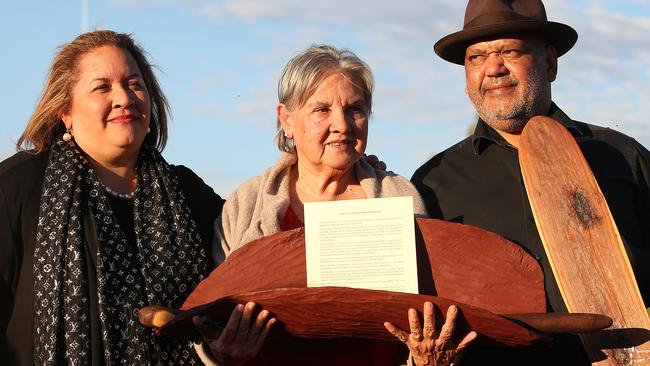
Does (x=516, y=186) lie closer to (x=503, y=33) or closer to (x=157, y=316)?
(x=503, y=33)

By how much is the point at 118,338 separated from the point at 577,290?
75.7 inches

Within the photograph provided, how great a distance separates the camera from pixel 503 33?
413cm

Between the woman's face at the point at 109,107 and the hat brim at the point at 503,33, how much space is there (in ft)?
4.74

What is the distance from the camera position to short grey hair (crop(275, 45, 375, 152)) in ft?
12.4

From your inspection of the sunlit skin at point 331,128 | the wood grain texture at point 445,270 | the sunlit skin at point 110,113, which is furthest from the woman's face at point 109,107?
the wood grain texture at point 445,270

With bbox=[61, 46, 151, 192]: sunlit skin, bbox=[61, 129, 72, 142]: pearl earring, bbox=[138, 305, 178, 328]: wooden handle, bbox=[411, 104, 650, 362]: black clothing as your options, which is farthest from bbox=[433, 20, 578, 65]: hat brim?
bbox=[138, 305, 178, 328]: wooden handle

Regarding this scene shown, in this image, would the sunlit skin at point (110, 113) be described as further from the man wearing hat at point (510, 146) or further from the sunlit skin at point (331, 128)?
the man wearing hat at point (510, 146)

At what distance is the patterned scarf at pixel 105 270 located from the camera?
3.84 meters

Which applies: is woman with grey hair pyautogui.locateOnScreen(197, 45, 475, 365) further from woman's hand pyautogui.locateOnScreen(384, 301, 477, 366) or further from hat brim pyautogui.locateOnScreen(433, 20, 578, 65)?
hat brim pyautogui.locateOnScreen(433, 20, 578, 65)

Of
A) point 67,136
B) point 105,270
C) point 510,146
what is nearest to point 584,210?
point 510,146

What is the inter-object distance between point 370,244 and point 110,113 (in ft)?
5.05

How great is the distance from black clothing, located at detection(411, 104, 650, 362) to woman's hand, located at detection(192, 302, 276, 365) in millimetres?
1247

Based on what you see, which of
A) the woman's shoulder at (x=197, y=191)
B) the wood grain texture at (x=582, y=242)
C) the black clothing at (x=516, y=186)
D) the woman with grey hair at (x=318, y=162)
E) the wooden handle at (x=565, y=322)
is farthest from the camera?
the woman's shoulder at (x=197, y=191)

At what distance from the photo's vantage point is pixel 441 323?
10.1 ft
